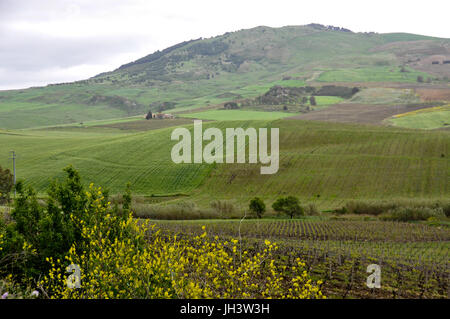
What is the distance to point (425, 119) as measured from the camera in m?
117

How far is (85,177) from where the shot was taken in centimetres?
8031

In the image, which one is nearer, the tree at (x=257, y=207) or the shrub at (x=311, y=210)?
the tree at (x=257, y=207)

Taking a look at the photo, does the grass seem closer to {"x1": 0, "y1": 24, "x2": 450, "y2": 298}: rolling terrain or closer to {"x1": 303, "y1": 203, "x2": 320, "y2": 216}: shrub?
{"x1": 0, "y1": 24, "x2": 450, "y2": 298}: rolling terrain

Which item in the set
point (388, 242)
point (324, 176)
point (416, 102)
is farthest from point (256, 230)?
point (416, 102)

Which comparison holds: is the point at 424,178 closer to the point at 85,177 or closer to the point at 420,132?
the point at 420,132

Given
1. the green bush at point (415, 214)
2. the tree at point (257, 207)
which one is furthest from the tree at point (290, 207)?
the green bush at point (415, 214)

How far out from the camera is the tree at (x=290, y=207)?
5544 cm

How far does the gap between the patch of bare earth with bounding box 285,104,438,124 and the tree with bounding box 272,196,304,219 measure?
228 feet

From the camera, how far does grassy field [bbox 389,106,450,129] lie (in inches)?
4345

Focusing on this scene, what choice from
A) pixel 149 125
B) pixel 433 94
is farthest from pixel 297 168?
pixel 433 94

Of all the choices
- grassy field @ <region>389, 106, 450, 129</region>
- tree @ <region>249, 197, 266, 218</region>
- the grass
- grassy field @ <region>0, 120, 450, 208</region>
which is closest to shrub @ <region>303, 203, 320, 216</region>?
grassy field @ <region>0, 120, 450, 208</region>

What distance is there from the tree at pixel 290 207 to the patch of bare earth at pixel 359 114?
228ft

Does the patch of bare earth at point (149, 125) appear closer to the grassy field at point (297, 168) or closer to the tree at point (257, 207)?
the grassy field at point (297, 168)

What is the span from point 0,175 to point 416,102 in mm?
138694
